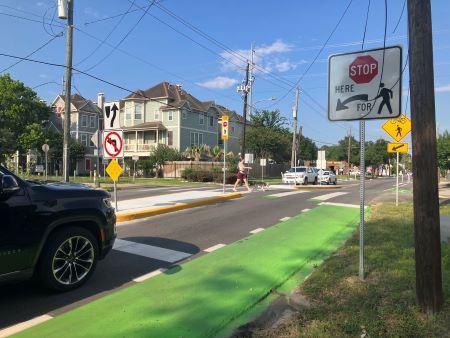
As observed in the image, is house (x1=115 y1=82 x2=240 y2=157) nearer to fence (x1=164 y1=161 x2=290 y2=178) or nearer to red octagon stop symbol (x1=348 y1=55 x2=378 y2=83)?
fence (x1=164 y1=161 x2=290 y2=178)

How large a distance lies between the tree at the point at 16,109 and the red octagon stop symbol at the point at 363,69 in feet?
152

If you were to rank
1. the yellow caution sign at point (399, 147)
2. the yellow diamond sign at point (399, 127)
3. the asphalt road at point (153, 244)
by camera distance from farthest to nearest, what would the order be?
the yellow caution sign at point (399, 147)
the yellow diamond sign at point (399, 127)
the asphalt road at point (153, 244)

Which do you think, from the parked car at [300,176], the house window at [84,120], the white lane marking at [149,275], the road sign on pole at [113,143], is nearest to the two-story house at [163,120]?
the house window at [84,120]

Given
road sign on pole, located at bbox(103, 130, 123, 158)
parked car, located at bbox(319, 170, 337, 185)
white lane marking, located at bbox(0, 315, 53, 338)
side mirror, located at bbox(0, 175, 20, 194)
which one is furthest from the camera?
parked car, located at bbox(319, 170, 337, 185)

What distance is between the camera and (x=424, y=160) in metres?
4.23

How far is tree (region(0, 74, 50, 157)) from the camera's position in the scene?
46.4 m

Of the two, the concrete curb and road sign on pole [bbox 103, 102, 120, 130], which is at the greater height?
road sign on pole [bbox 103, 102, 120, 130]

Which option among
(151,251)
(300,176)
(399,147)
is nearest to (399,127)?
(399,147)

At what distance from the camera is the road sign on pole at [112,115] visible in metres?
→ 11.8

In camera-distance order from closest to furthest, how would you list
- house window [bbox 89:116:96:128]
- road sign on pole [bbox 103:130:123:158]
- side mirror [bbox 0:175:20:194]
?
side mirror [bbox 0:175:20:194] < road sign on pole [bbox 103:130:123:158] < house window [bbox 89:116:96:128]

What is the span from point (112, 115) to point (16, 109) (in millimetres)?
40288

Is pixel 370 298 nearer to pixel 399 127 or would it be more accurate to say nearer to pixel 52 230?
pixel 52 230

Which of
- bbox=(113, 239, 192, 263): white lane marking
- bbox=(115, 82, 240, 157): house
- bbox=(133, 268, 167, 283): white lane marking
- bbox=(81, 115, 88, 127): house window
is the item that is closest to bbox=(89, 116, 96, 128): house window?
bbox=(81, 115, 88, 127): house window

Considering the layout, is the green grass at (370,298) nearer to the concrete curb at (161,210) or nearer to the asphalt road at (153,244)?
the asphalt road at (153,244)
